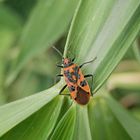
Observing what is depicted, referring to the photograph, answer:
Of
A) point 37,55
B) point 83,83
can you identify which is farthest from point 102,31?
point 37,55

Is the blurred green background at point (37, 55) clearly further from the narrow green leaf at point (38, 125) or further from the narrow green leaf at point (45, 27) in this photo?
the narrow green leaf at point (38, 125)

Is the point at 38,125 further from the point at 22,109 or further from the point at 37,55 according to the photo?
the point at 37,55

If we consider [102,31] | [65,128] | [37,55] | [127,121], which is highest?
[37,55]

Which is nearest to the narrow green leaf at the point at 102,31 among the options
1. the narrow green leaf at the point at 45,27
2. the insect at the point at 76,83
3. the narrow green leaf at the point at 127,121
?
the insect at the point at 76,83

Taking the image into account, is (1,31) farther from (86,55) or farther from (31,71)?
(86,55)

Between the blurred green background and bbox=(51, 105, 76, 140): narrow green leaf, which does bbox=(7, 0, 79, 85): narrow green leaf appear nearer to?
the blurred green background

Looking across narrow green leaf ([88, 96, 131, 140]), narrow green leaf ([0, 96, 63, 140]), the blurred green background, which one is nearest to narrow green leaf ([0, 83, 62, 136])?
narrow green leaf ([0, 96, 63, 140])
